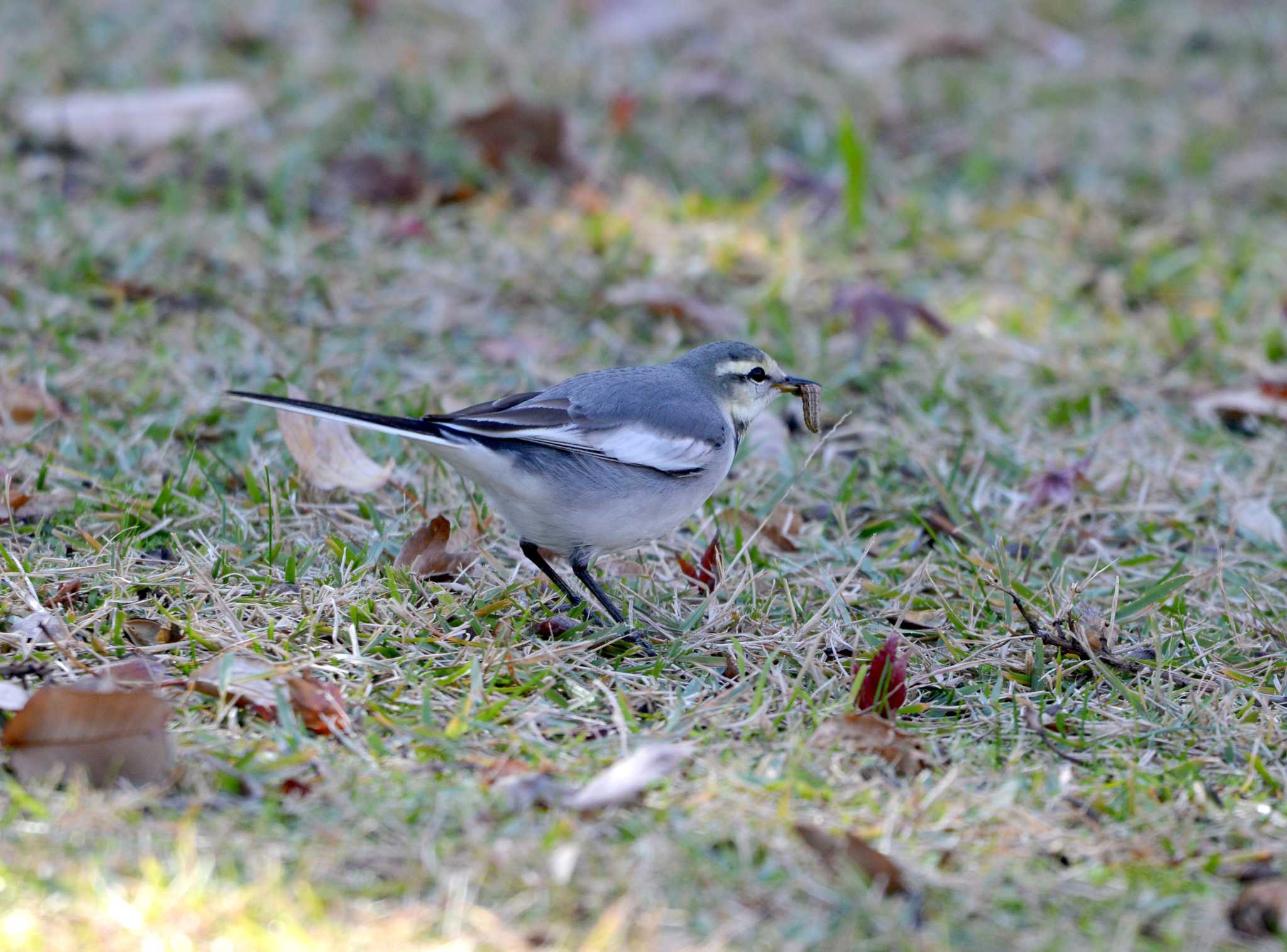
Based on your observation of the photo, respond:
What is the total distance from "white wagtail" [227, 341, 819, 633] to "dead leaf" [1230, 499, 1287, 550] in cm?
188

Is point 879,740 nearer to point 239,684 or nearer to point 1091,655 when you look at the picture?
point 1091,655

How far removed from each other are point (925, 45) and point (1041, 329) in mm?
3856

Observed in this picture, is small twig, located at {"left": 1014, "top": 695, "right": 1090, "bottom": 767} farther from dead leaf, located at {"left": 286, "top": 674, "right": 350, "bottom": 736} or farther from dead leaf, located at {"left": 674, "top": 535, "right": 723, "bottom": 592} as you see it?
dead leaf, located at {"left": 286, "top": 674, "right": 350, "bottom": 736}

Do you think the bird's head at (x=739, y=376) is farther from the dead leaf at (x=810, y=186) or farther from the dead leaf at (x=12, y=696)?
the dead leaf at (x=810, y=186)

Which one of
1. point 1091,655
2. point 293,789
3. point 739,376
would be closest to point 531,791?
point 293,789

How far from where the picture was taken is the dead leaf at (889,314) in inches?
238

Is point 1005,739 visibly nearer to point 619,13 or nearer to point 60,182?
point 60,182

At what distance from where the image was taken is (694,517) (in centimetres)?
475

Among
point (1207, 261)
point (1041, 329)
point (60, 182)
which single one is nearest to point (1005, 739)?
point (1041, 329)

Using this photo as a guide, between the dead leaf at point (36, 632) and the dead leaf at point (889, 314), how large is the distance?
3.66 meters

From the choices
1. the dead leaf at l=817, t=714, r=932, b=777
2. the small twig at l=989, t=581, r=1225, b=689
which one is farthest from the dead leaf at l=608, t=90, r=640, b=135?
the dead leaf at l=817, t=714, r=932, b=777

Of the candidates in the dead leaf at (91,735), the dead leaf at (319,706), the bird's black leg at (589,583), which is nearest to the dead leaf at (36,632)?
the dead leaf at (91,735)

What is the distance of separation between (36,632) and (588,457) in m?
1.51

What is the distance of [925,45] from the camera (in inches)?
370
